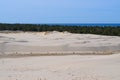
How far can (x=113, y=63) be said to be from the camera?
17.2 meters

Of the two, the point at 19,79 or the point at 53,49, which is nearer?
the point at 19,79

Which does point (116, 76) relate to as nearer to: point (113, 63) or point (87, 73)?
point (87, 73)

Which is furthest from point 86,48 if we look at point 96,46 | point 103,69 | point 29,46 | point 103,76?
point 103,76

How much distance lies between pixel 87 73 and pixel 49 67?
12.3 ft

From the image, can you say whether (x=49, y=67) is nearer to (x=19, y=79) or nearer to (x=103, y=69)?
(x=103, y=69)

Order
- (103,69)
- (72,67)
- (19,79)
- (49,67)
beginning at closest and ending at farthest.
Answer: (19,79) < (103,69) < (72,67) < (49,67)

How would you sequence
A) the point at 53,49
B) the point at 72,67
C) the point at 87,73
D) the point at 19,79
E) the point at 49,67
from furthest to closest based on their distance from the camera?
the point at 53,49
the point at 49,67
the point at 72,67
the point at 87,73
the point at 19,79

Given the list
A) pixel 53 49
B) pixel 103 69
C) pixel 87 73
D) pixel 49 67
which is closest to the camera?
pixel 87 73

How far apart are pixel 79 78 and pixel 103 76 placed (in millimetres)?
1007

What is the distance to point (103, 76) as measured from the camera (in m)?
13.4

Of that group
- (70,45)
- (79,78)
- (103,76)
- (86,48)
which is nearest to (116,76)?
(103,76)

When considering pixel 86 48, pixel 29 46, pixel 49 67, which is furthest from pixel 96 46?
pixel 49 67

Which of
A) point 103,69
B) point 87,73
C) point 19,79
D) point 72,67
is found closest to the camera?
point 19,79

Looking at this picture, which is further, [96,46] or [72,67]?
[96,46]
